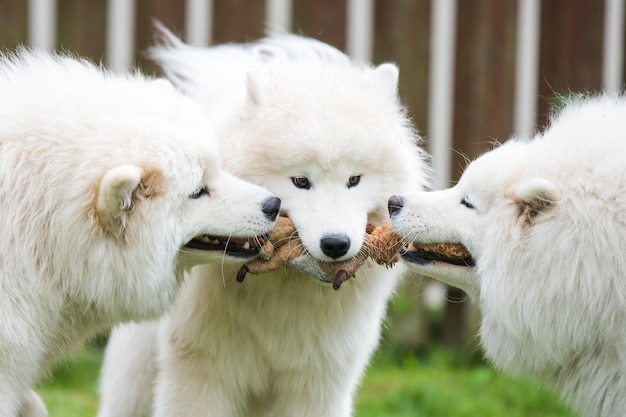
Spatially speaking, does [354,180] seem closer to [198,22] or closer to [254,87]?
[254,87]

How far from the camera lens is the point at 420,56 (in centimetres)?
881

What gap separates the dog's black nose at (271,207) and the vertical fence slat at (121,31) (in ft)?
13.6

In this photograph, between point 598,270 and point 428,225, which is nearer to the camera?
point 598,270

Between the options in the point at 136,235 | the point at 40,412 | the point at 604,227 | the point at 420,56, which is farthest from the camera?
the point at 420,56

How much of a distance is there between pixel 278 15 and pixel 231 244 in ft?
14.4

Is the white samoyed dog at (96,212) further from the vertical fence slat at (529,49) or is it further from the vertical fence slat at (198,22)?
the vertical fence slat at (529,49)

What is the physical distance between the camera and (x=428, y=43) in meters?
8.84

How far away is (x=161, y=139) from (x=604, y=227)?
2.03 meters

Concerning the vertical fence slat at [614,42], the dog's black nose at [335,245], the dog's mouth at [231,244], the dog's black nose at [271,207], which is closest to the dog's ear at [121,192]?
the dog's mouth at [231,244]

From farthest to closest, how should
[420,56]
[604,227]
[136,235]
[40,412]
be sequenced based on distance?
1. [420,56]
2. [40,412]
3. [136,235]
4. [604,227]

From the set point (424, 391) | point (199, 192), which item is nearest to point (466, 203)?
point (199, 192)

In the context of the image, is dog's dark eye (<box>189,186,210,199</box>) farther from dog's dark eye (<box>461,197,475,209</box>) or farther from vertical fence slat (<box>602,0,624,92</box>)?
vertical fence slat (<box>602,0,624,92</box>)

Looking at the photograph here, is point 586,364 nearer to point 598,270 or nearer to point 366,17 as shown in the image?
point 598,270

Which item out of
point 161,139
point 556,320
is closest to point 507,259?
point 556,320
